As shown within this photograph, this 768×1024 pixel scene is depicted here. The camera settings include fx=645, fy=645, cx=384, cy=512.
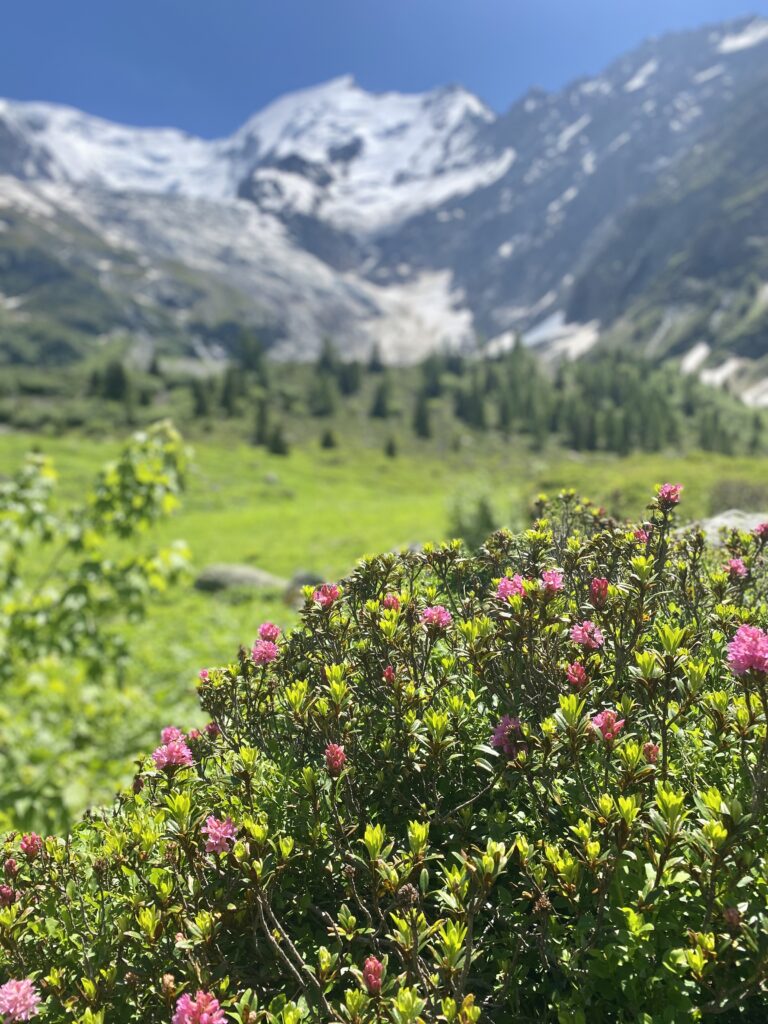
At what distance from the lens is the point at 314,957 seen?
2625mm

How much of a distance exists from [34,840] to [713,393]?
611ft

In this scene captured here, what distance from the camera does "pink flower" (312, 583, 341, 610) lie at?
346 cm

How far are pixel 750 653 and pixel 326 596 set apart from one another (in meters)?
2.04

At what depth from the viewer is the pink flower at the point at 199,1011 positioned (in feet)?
6.45

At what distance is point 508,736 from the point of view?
2.67m

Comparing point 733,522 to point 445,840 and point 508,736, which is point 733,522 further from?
point 445,840

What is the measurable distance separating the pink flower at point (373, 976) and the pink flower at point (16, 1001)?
1154mm

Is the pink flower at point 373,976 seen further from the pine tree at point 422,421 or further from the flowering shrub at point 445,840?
the pine tree at point 422,421

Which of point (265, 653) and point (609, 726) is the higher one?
point (609, 726)

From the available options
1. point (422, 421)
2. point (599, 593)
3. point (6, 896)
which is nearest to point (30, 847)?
point (6, 896)

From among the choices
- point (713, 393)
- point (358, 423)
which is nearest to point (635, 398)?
point (713, 393)

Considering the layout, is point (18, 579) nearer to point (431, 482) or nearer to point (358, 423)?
point (431, 482)

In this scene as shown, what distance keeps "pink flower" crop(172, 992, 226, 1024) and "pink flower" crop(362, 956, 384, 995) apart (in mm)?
455

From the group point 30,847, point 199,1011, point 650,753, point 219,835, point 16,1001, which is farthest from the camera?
point 30,847
